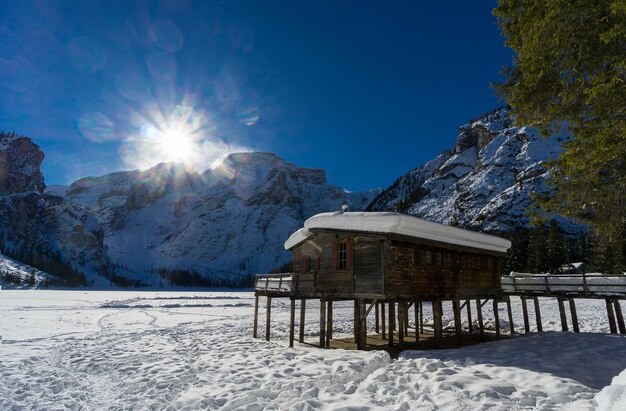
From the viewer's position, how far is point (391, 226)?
17.7m

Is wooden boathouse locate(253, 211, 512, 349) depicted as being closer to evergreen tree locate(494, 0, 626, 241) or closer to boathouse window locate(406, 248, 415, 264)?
boathouse window locate(406, 248, 415, 264)

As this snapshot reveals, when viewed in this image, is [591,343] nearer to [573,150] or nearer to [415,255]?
[415,255]

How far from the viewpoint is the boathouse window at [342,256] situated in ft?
64.6

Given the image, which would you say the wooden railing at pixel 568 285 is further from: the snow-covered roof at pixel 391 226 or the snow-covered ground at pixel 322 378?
the snow-covered roof at pixel 391 226

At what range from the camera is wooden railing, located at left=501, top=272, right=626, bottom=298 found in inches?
832

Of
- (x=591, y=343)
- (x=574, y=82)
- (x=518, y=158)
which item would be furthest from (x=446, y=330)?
(x=518, y=158)

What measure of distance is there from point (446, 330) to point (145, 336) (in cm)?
2160

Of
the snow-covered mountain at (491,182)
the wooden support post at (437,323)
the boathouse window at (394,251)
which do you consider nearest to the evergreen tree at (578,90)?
the boathouse window at (394,251)

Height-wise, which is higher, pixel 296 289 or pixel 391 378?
pixel 296 289

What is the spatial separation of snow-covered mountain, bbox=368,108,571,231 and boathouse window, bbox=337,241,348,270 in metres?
106

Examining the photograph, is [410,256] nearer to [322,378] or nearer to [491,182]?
[322,378]

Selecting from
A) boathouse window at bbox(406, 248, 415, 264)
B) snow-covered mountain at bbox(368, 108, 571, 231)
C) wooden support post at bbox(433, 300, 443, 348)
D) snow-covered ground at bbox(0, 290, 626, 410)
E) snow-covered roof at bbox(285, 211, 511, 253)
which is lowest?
snow-covered ground at bbox(0, 290, 626, 410)

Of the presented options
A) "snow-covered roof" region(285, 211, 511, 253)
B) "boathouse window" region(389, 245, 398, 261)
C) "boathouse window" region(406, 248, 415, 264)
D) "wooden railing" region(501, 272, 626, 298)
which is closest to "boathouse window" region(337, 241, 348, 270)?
"snow-covered roof" region(285, 211, 511, 253)

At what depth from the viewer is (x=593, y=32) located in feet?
27.5
